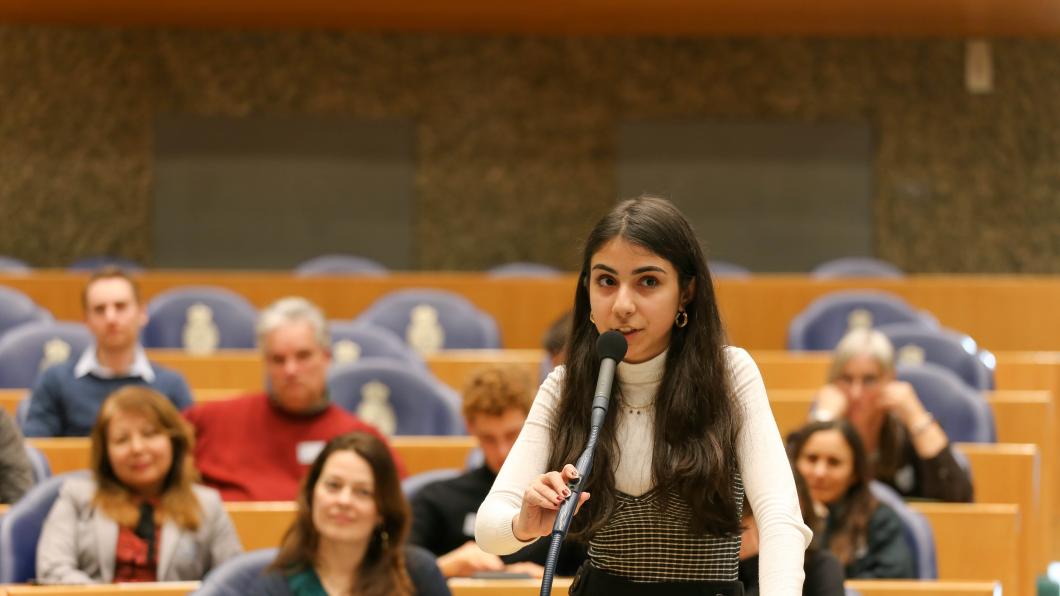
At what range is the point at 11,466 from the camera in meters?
4.59

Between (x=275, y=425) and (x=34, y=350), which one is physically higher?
(x=34, y=350)

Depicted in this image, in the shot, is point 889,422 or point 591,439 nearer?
point 591,439

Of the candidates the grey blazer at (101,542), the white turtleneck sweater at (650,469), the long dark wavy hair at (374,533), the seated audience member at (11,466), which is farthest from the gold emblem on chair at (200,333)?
the white turtleneck sweater at (650,469)

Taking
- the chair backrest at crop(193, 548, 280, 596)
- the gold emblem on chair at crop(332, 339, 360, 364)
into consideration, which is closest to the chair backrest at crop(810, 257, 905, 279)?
the gold emblem on chair at crop(332, 339, 360, 364)

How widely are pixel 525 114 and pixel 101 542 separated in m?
8.38

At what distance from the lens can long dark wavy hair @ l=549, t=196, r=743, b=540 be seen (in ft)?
6.40

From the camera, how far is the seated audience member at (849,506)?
4.23 metres

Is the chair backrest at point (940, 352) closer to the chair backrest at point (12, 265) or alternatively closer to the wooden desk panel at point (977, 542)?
the wooden desk panel at point (977, 542)

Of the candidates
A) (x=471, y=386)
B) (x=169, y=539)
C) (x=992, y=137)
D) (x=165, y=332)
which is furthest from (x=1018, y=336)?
(x=169, y=539)

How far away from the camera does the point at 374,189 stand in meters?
12.1

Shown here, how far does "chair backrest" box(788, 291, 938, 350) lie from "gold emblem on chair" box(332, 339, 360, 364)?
2598 millimetres

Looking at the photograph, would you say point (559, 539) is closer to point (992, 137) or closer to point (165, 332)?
point (165, 332)

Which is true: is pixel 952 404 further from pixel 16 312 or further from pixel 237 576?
pixel 16 312

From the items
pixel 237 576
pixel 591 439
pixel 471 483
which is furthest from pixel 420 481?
pixel 591 439
